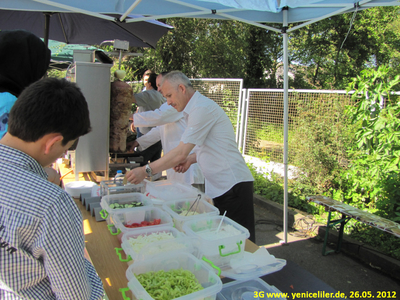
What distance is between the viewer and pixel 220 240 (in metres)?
1.48

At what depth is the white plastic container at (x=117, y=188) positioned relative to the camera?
7.19ft

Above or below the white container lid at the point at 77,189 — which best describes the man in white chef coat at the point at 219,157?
above

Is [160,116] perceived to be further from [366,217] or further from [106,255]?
[366,217]

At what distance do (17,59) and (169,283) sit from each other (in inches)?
58.2

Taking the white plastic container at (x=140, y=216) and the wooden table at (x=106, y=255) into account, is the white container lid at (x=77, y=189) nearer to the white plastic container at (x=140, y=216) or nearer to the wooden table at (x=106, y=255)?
the wooden table at (x=106, y=255)

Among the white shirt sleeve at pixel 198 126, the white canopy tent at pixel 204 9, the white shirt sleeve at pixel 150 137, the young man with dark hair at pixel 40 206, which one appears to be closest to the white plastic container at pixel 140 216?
the white shirt sleeve at pixel 198 126

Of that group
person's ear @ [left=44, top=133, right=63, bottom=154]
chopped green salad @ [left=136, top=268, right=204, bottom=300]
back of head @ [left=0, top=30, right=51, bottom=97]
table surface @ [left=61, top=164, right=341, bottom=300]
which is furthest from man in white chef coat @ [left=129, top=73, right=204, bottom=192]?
person's ear @ [left=44, top=133, right=63, bottom=154]

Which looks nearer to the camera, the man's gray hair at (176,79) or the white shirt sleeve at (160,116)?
the man's gray hair at (176,79)

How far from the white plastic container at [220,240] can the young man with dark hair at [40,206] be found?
673mm

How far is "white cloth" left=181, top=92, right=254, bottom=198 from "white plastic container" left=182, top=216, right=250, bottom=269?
2.35ft

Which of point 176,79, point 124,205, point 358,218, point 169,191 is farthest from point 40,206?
point 358,218

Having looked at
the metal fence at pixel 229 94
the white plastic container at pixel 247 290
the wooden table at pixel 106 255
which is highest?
the metal fence at pixel 229 94

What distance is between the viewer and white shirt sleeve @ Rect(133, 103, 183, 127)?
327 cm

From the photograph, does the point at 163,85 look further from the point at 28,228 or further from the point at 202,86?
the point at 202,86
